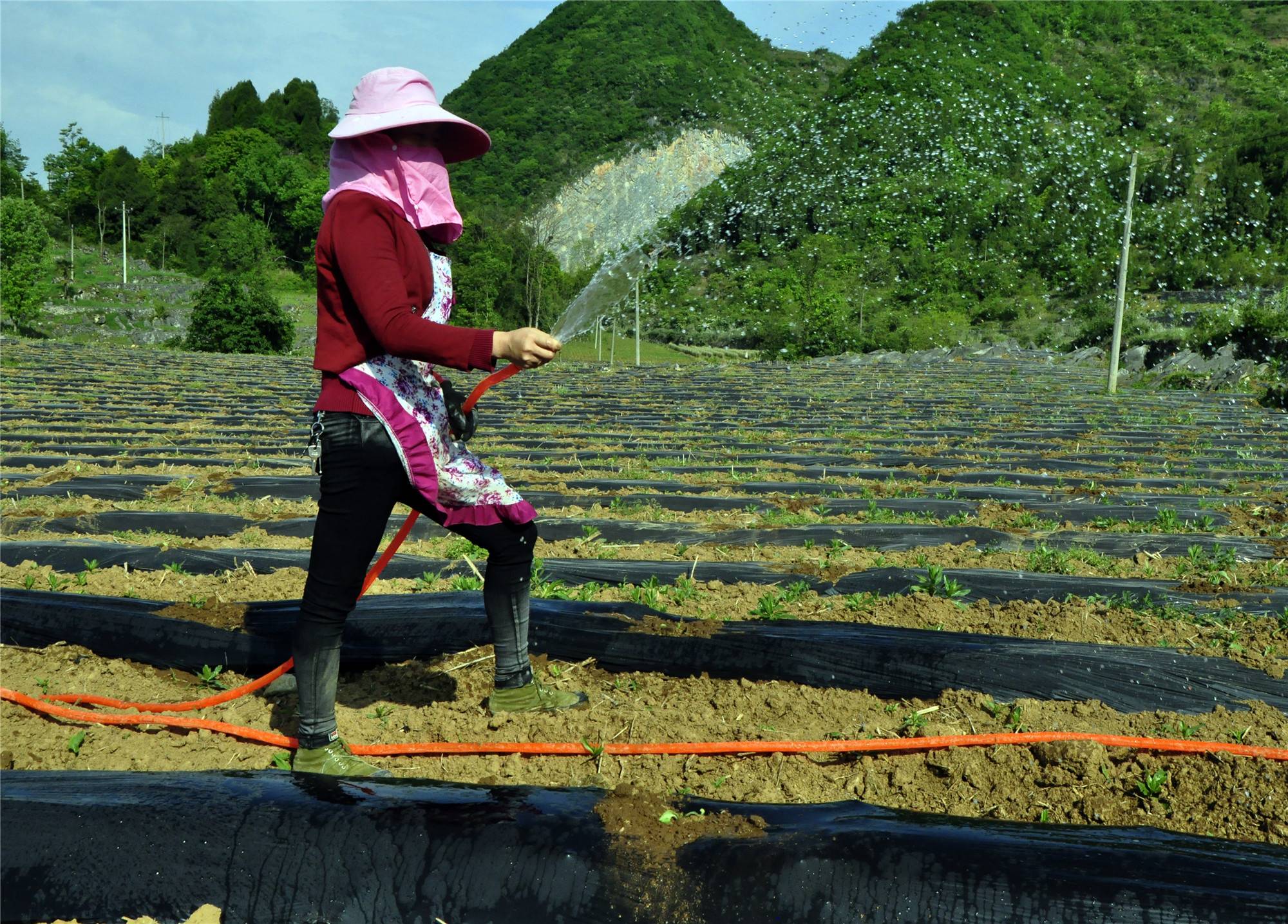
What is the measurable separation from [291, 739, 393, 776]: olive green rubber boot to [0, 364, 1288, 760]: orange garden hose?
0.33 ft

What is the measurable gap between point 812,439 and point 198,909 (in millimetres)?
7925

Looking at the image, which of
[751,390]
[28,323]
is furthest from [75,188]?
[751,390]

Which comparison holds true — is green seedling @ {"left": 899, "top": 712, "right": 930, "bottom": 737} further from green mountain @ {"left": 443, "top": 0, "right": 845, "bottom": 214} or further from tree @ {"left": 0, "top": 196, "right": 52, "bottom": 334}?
tree @ {"left": 0, "top": 196, "right": 52, "bottom": 334}

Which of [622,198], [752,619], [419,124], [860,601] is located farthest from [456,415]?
[622,198]

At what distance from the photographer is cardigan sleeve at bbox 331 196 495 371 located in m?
2.04

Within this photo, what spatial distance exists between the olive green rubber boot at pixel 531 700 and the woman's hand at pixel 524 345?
3.32 feet

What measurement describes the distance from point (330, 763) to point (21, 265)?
1442 inches

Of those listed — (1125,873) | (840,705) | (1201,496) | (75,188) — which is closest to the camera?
(1125,873)

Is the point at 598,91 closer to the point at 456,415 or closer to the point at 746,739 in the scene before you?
the point at 456,415

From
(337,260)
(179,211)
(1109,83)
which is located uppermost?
(1109,83)

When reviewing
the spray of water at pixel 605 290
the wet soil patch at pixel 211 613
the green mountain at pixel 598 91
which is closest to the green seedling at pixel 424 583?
the wet soil patch at pixel 211 613

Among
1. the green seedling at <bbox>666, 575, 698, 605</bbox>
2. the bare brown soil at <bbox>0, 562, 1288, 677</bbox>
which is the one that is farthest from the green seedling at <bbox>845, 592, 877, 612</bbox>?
the green seedling at <bbox>666, 575, 698, 605</bbox>

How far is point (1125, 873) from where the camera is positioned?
1533 millimetres

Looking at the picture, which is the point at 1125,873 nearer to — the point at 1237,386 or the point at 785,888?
the point at 785,888
